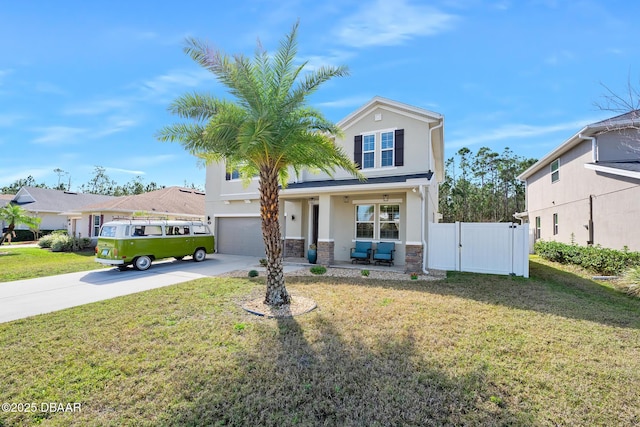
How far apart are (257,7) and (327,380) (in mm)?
9174

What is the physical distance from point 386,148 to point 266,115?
8.09 metres

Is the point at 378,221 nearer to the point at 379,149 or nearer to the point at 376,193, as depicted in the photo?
the point at 376,193

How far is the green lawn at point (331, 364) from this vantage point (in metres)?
3.15

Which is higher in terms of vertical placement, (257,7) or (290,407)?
(257,7)

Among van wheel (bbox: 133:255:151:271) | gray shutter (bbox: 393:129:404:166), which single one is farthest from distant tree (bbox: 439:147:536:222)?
van wheel (bbox: 133:255:151:271)

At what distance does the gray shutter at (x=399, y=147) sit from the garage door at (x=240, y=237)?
320 inches

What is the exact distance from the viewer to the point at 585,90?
30.4 ft

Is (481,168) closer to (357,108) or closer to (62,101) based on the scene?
(357,108)

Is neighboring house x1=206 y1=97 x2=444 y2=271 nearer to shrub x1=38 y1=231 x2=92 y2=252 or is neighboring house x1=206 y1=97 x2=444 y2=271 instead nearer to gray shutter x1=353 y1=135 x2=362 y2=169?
gray shutter x1=353 y1=135 x2=362 y2=169

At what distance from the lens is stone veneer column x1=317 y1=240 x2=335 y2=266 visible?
12422 millimetres

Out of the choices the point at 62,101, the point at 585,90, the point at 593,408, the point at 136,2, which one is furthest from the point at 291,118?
the point at 62,101

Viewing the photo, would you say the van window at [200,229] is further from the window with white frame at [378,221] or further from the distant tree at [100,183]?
the distant tree at [100,183]

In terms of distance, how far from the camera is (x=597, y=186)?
45.7 feet

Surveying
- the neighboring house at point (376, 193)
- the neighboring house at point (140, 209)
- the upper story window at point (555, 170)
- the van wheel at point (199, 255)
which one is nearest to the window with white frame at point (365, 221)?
the neighboring house at point (376, 193)
